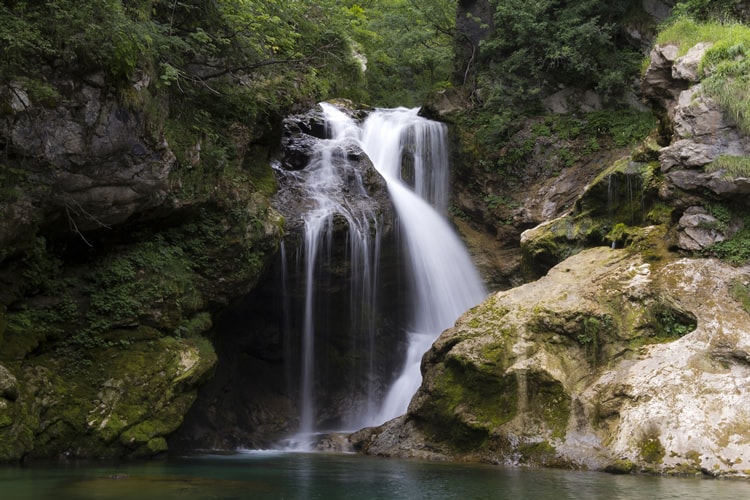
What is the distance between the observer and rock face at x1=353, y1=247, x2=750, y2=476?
29.7 feet

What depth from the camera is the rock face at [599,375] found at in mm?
9062

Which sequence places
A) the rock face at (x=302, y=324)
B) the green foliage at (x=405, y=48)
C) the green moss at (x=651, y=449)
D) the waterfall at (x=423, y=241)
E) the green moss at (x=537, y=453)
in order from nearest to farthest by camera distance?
1. the green moss at (x=651, y=449)
2. the green moss at (x=537, y=453)
3. the rock face at (x=302, y=324)
4. the waterfall at (x=423, y=241)
5. the green foliage at (x=405, y=48)

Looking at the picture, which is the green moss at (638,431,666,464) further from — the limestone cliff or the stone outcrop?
the stone outcrop

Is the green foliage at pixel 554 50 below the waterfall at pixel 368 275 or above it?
above

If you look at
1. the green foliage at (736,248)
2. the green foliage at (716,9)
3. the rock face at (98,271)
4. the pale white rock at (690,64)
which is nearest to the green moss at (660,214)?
the green foliage at (736,248)

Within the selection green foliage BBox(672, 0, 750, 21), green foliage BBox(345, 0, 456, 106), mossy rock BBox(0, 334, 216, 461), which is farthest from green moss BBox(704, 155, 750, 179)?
green foliage BBox(345, 0, 456, 106)

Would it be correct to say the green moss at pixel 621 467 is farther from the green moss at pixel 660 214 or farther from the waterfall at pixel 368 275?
the waterfall at pixel 368 275

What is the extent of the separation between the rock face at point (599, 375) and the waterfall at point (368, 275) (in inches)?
183

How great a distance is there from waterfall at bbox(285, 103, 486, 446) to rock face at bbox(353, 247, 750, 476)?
4.66m

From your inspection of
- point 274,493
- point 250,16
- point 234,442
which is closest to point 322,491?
point 274,493

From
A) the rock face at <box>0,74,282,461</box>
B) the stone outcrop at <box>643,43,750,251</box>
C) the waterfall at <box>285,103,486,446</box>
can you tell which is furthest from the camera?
the waterfall at <box>285,103,486,446</box>

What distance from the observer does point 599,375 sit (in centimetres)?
1038

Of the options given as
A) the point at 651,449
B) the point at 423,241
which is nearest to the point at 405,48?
the point at 423,241

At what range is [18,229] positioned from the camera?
31.8ft
